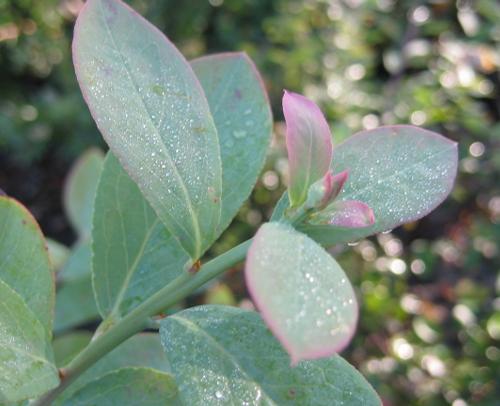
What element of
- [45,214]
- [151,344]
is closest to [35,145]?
[45,214]

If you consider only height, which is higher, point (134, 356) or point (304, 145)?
point (304, 145)

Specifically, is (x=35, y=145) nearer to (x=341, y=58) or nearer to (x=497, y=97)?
(x=341, y=58)

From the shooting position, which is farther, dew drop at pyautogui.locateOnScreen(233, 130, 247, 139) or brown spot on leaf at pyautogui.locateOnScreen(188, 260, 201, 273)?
dew drop at pyautogui.locateOnScreen(233, 130, 247, 139)

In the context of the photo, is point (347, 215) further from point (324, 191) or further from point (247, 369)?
point (247, 369)

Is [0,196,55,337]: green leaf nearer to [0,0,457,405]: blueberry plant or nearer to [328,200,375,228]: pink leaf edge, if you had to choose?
[0,0,457,405]: blueberry plant

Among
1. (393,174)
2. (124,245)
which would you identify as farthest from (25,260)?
(393,174)

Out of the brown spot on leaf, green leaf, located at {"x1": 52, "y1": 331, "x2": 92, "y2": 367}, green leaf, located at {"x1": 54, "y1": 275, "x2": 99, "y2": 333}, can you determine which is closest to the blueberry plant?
the brown spot on leaf

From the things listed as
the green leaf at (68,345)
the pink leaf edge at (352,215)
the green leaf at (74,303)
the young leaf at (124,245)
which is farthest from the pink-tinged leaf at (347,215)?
the green leaf at (74,303)
